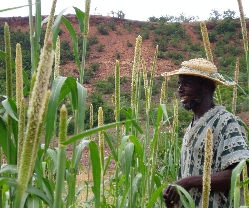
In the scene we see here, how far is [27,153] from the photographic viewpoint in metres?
0.47

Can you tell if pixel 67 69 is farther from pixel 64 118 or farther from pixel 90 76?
pixel 64 118

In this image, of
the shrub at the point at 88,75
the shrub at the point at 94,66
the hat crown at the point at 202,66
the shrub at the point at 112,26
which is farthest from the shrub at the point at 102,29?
the hat crown at the point at 202,66

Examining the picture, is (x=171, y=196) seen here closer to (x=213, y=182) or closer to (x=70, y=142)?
(x=213, y=182)

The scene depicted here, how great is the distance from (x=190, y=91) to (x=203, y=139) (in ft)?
0.66

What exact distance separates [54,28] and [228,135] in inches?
34.3

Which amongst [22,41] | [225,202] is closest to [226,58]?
[22,41]

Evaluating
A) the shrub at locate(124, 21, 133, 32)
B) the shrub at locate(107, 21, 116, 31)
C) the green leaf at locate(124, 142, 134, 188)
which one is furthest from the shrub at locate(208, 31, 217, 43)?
the green leaf at locate(124, 142, 134, 188)

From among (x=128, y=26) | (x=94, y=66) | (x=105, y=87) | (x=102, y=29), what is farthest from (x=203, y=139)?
(x=128, y=26)

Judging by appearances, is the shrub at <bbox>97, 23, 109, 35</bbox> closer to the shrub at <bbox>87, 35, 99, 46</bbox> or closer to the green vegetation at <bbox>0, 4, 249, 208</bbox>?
the shrub at <bbox>87, 35, 99, 46</bbox>

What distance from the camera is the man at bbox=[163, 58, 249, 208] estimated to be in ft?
5.01

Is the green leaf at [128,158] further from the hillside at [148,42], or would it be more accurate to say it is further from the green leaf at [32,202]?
the hillside at [148,42]

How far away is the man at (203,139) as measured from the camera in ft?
5.01

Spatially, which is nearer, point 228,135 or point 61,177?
point 61,177

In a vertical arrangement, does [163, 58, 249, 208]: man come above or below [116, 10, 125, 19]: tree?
below
